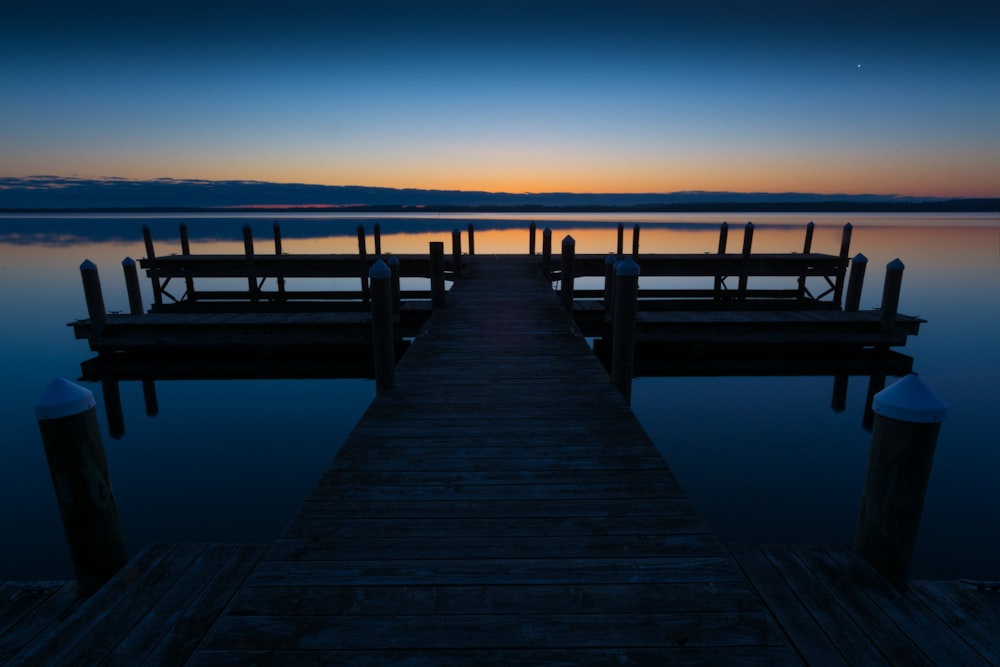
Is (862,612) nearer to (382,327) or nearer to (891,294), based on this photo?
(382,327)

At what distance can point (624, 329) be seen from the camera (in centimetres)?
614

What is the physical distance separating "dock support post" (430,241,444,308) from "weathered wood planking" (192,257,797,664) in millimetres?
5036

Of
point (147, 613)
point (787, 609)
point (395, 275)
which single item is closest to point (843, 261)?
point (395, 275)

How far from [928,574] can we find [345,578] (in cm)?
664

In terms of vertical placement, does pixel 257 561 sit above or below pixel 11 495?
above

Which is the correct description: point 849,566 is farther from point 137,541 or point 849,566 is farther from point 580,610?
point 137,541

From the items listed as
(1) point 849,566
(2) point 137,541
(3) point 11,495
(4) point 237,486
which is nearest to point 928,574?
(1) point 849,566

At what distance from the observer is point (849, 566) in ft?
10.8

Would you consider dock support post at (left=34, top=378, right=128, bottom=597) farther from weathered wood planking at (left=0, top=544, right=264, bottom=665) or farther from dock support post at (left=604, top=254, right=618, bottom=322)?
dock support post at (left=604, top=254, right=618, bottom=322)

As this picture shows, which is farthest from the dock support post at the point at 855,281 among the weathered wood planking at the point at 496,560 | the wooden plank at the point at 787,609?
the wooden plank at the point at 787,609

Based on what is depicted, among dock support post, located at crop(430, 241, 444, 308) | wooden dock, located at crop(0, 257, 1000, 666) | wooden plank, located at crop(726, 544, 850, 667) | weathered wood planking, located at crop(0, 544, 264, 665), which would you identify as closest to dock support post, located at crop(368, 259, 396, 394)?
wooden dock, located at crop(0, 257, 1000, 666)

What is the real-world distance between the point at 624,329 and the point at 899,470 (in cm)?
328

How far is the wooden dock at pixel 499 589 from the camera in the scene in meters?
2.31

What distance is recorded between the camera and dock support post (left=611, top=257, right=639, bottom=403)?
6062mm
